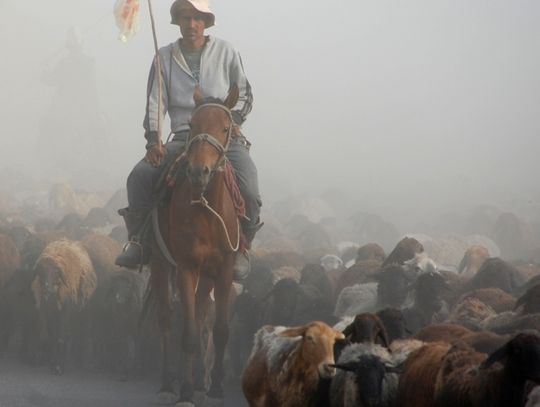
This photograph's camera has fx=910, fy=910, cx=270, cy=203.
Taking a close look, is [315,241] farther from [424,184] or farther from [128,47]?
[128,47]

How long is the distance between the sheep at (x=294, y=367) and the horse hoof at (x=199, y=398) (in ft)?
11.6

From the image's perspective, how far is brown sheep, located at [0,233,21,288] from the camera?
572 inches

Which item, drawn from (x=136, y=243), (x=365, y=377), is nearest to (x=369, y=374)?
(x=365, y=377)

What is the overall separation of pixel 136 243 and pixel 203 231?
1.09 m

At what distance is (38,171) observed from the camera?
69.3 meters

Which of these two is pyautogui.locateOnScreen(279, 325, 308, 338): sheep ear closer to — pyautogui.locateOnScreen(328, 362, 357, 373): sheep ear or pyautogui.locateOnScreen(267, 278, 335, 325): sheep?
pyautogui.locateOnScreen(328, 362, 357, 373): sheep ear

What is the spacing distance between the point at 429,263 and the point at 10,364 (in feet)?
19.5

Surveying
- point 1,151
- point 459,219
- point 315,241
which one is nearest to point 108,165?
point 1,151

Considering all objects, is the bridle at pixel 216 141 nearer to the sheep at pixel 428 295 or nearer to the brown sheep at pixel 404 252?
the sheep at pixel 428 295

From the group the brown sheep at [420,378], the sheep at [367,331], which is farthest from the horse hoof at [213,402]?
the brown sheep at [420,378]

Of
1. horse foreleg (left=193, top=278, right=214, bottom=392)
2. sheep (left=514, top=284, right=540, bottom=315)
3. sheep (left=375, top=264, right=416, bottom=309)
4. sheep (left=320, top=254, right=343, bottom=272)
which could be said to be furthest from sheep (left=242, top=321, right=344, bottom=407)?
sheep (left=320, top=254, right=343, bottom=272)

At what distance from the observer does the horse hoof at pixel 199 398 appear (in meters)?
9.70

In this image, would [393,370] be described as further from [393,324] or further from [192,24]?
[192,24]

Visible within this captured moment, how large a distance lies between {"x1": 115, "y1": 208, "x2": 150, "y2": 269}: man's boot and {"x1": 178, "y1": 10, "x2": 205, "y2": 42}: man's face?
2054mm
